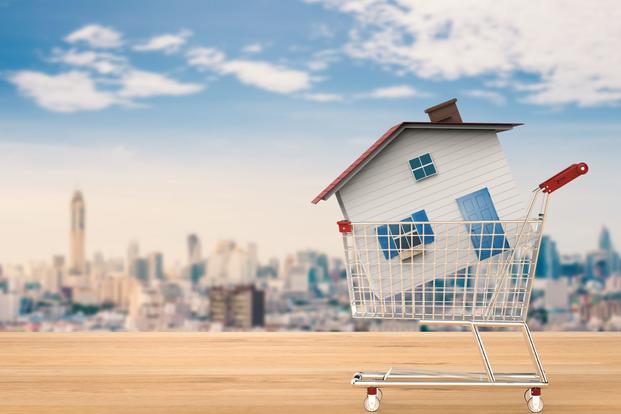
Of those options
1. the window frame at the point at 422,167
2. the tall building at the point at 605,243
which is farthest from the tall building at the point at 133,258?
the window frame at the point at 422,167

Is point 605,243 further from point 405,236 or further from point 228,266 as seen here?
point 405,236

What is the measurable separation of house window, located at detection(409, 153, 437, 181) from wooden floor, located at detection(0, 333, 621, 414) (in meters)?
1.08

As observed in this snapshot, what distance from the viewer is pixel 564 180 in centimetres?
325

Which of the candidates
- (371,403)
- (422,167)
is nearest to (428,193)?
(422,167)

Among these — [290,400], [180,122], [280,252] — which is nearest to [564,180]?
[290,400]

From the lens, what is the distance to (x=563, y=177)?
3.25 meters

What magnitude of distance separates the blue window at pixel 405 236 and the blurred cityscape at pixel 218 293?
2.83m

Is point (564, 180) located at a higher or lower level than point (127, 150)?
lower

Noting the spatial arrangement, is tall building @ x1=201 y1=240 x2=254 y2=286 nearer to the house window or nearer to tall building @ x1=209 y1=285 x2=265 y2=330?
tall building @ x1=209 y1=285 x2=265 y2=330

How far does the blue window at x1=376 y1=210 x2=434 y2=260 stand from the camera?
338 centimetres

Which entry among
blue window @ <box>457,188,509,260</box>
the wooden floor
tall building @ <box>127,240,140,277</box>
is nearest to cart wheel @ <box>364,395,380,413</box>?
the wooden floor

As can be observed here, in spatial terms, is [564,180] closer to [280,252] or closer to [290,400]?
[290,400]

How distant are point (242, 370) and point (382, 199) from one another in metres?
1.92

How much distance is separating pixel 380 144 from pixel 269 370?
2.01 m
